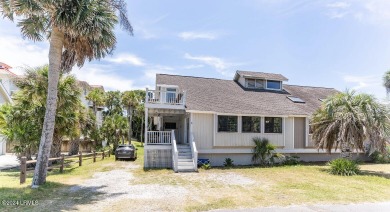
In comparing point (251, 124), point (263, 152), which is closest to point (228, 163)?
point (263, 152)

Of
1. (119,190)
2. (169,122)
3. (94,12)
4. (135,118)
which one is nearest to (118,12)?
(94,12)

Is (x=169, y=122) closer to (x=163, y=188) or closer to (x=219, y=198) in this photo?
(x=163, y=188)

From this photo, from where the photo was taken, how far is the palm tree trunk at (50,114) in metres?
11.1

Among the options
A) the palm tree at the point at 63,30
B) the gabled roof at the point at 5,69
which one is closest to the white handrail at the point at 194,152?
the palm tree at the point at 63,30

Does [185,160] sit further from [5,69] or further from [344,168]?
[5,69]

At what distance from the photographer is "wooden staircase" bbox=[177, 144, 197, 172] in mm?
16109

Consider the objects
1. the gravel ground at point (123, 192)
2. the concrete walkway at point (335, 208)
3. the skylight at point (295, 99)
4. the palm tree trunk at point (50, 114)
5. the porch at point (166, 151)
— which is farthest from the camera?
the skylight at point (295, 99)

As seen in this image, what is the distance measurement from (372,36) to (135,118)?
1797 inches

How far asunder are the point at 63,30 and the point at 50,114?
141 inches

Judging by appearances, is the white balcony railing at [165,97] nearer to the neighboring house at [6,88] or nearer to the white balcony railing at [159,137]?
the white balcony railing at [159,137]

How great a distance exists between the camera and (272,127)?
798 inches

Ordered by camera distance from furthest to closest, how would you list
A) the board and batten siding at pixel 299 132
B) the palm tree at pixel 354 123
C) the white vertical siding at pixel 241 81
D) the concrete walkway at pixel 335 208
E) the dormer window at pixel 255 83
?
the white vertical siding at pixel 241 81 < the dormer window at pixel 255 83 < the board and batten siding at pixel 299 132 < the palm tree at pixel 354 123 < the concrete walkway at pixel 335 208

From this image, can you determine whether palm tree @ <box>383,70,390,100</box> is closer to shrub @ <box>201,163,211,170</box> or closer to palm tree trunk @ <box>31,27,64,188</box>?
shrub @ <box>201,163,211,170</box>

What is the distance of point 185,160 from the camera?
16844 millimetres
